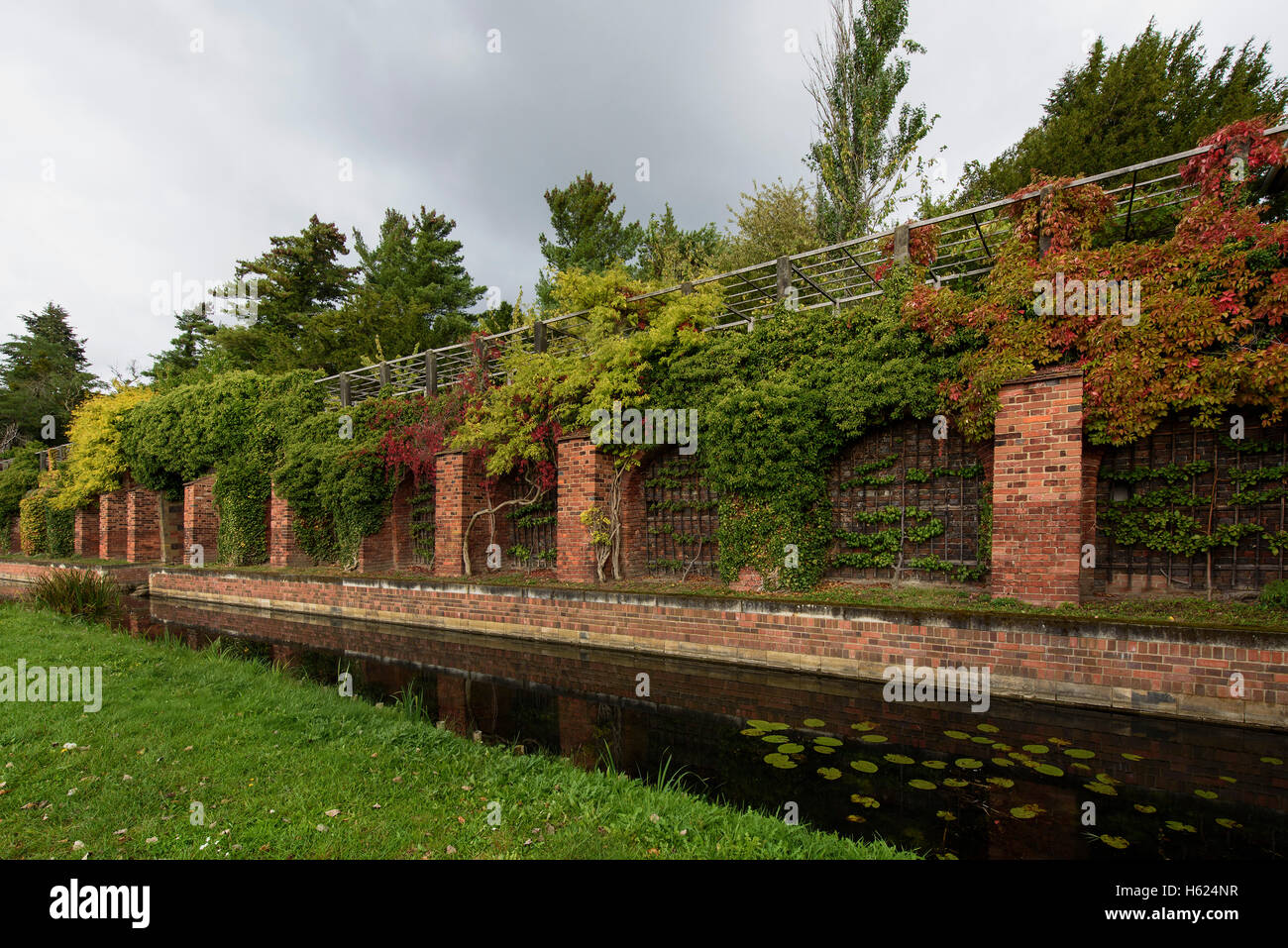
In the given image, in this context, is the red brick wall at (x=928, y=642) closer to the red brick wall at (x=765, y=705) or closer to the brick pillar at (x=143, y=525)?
the red brick wall at (x=765, y=705)

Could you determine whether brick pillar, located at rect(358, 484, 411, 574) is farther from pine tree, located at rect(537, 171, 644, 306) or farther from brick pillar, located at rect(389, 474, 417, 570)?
pine tree, located at rect(537, 171, 644, 306)

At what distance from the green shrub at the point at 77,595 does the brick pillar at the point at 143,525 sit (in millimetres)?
12151

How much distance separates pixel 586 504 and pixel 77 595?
964cm

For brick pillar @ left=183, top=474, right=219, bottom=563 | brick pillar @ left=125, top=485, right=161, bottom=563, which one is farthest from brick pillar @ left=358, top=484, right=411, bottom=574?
brick pillar @ left=125, top=485, right=161, bottom=563

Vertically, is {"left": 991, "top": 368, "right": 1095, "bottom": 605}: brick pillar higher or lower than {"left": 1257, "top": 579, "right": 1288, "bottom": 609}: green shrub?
higher

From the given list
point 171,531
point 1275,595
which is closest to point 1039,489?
point 1275,595

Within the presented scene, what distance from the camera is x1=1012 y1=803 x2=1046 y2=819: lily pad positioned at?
3.69 m

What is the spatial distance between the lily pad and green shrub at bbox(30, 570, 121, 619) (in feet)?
45.3

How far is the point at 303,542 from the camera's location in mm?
16406

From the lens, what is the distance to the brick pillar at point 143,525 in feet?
71.6

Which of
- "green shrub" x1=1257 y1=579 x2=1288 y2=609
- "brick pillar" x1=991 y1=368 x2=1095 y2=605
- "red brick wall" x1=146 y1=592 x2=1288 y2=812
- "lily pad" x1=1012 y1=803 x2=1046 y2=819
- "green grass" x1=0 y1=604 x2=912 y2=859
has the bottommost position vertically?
"red brick wall" x1=146 y1=592 x2=1288 y2=812

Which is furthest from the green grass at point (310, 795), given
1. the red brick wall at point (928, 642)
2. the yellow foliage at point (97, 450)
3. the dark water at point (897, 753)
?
the yellow foliage at point (97, 450)

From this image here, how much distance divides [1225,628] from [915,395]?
3846mm
